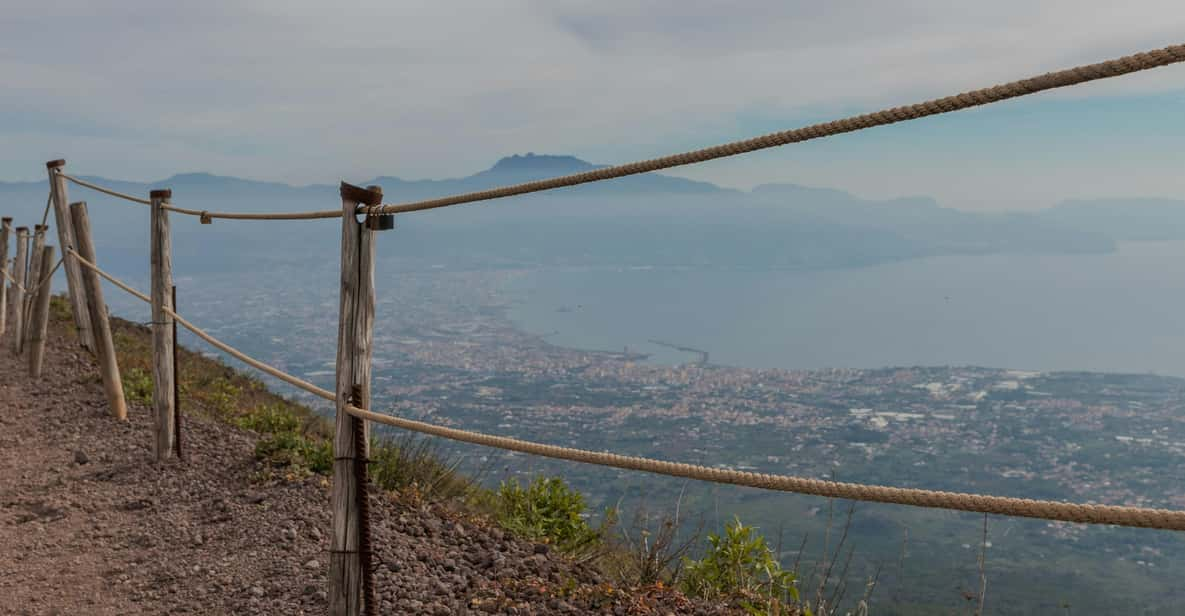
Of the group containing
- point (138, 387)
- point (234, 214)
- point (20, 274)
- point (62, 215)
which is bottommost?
point (138, 387)

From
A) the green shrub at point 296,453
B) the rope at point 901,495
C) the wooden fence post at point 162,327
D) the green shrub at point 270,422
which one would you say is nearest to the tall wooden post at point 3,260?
the green shrub at point 270,422

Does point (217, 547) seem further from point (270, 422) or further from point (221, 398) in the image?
point (221, 398)

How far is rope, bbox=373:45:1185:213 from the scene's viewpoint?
61.8 inches

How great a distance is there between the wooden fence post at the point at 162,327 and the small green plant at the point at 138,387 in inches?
70.2

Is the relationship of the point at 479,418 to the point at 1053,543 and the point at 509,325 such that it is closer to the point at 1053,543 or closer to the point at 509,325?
the point at 1053,543

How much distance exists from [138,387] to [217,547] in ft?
12.6

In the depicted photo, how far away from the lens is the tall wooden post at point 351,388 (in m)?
3.22

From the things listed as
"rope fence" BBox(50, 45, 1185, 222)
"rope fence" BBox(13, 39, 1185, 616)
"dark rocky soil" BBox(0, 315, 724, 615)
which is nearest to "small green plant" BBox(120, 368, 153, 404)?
"rope fence" BBox(13, 39, 1185, 616)

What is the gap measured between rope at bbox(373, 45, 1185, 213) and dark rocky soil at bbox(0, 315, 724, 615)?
2098mm

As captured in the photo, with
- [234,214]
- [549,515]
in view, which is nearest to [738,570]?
[549,515]

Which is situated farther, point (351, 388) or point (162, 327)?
point (162, 327)

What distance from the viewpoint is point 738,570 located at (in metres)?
4.33

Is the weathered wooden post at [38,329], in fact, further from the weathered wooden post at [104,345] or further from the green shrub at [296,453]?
the green shrub at [296,453]

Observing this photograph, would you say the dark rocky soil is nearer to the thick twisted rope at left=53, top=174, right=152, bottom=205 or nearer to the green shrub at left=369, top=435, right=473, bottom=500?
the green shrub at left=369, top=435, right=473, bottom=500
